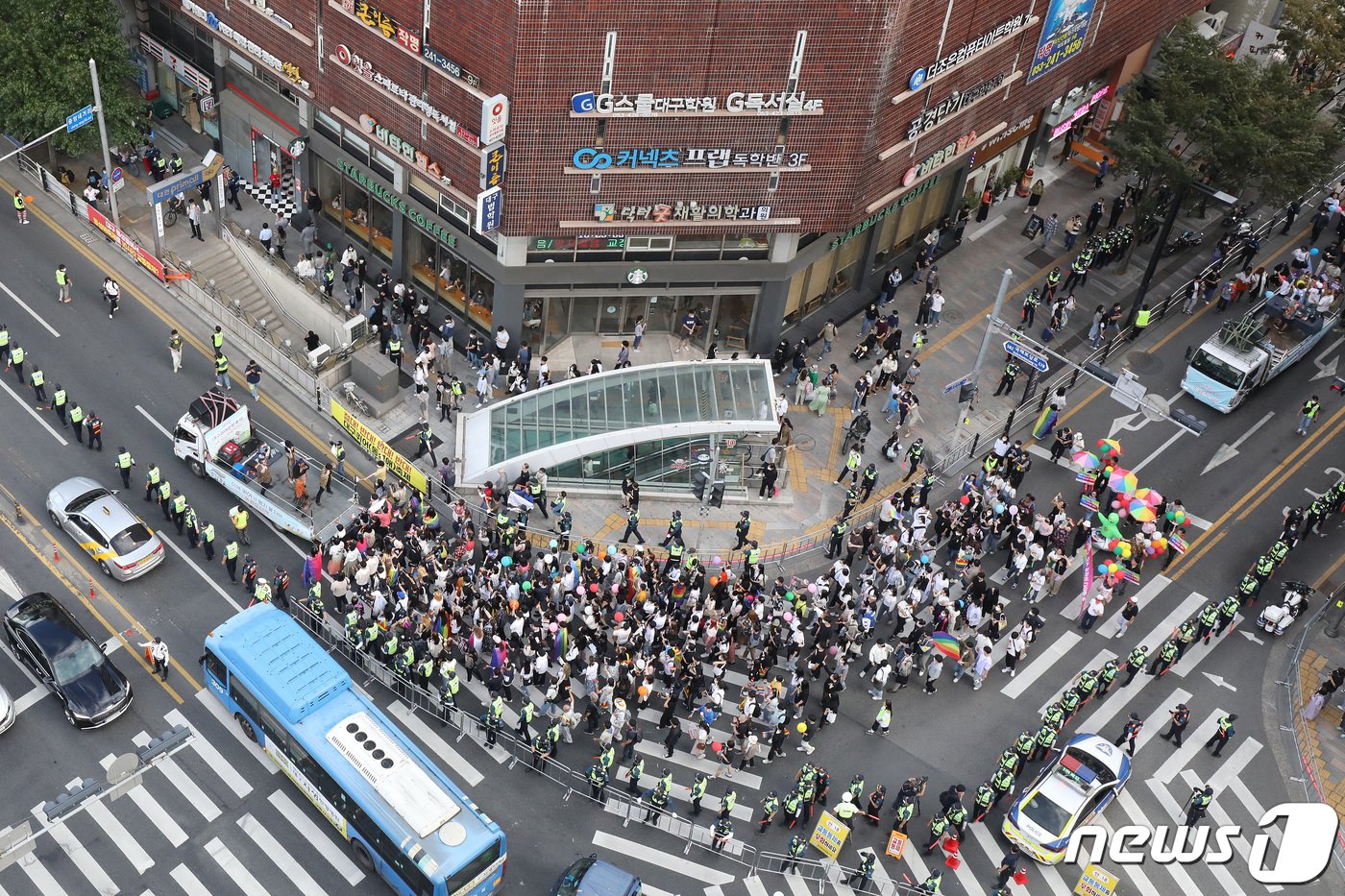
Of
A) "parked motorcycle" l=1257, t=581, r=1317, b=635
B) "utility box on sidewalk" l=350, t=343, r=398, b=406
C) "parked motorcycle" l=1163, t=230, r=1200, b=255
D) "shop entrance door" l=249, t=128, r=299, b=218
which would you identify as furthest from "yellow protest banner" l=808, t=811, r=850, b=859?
"parked motorcycle" l=1163, t=230, r=1200, b=255

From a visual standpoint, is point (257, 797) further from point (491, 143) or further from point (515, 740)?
point (491, 143)

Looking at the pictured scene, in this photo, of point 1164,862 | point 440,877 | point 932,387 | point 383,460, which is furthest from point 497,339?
point 1164,862

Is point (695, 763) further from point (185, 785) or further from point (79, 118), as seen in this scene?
point (79, 118)

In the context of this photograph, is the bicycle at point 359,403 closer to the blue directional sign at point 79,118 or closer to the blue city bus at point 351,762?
the blue city bus at point 351,762

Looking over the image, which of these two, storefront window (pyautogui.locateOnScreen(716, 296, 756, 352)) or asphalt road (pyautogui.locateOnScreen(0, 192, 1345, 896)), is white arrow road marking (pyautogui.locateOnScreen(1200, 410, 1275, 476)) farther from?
storefront window (pyautogui.locateOnScreen(716, 296, 756, 352))

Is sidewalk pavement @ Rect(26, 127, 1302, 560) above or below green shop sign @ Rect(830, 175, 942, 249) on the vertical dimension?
below

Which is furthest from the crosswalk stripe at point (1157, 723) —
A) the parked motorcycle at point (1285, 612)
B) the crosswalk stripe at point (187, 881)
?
the crosswalk stripe at point (187, 881)
